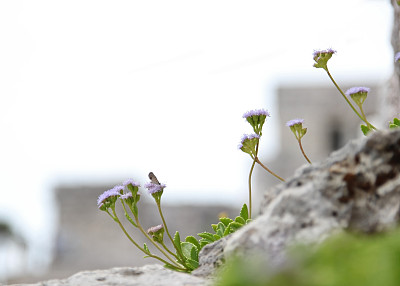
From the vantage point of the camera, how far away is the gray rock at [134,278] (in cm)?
264

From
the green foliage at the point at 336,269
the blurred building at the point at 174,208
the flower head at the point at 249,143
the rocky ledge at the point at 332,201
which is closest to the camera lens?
the green foliage at the point at 336,269

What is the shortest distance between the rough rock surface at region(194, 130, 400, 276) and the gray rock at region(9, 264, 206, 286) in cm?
28

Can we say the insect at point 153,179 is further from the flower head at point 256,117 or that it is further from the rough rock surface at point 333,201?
the rough rock surface at point 333,201

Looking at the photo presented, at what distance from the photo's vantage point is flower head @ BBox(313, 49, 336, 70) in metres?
3.41

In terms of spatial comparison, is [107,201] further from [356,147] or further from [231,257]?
[356,147]

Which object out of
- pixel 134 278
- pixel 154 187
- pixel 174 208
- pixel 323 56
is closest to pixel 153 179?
pixel 154 187

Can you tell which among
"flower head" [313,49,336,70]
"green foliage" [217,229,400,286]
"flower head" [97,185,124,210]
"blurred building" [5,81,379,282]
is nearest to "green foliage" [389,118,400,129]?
"flower head" [313,49,336,70]

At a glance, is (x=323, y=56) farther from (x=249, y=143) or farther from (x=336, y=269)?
(x=336, y=269)

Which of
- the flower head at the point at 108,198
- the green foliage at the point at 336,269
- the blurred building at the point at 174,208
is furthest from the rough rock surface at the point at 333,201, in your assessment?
the blurred building at the point at 174,208

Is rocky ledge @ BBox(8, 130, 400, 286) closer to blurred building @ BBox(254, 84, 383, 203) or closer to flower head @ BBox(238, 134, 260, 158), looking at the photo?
flower head @ BBox(238, 134, 260, 158)

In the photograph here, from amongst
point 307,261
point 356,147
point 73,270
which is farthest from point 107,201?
point 73,270

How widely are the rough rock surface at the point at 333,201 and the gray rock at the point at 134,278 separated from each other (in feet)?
0.93

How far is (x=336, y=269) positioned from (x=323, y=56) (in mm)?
1888

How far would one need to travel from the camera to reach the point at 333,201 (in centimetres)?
233
